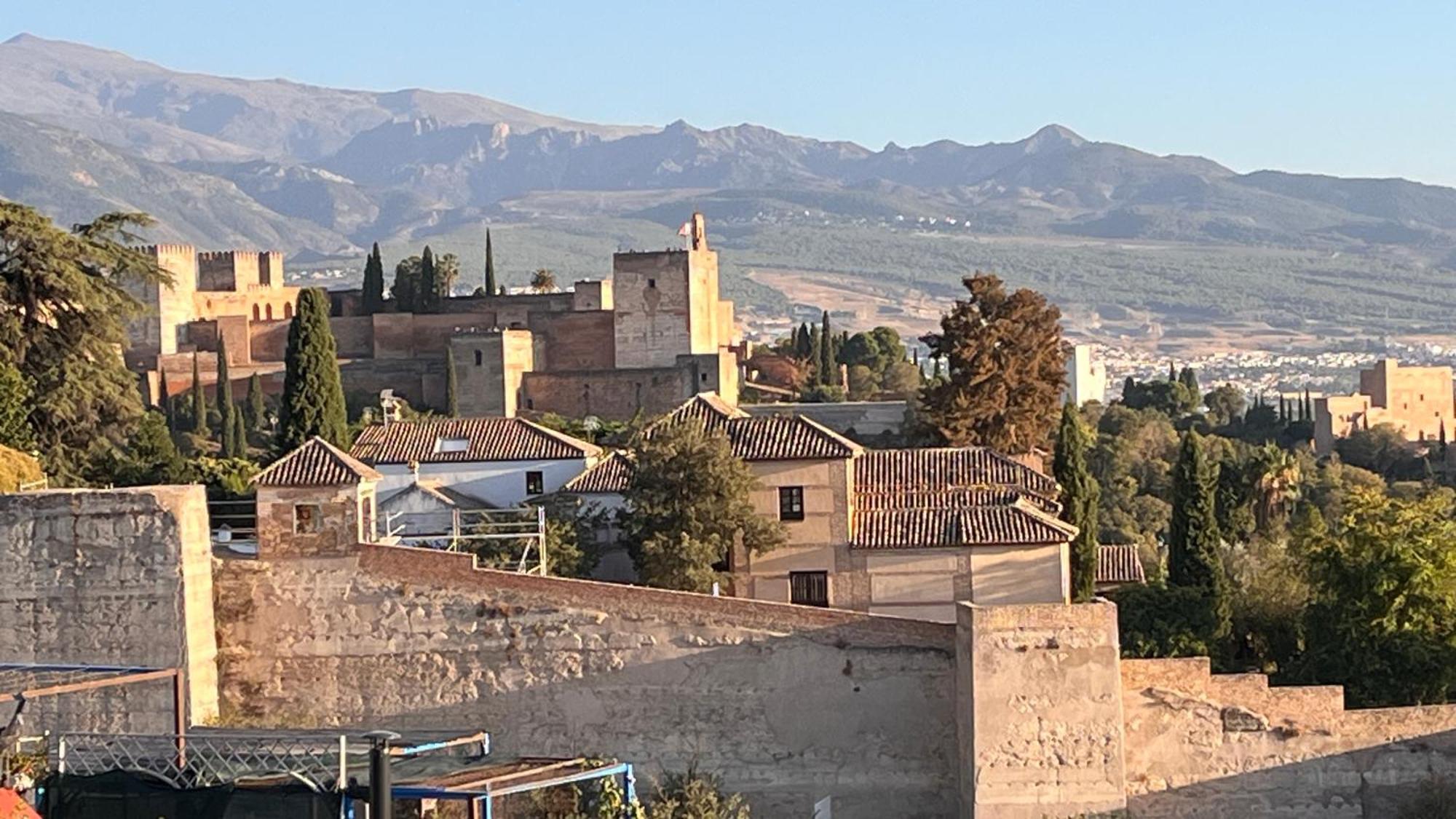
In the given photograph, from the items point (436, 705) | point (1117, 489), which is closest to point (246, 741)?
point (436, 705)

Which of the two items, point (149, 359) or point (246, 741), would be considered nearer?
point (246, 741)

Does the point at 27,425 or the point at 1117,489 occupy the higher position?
the point at 27,425

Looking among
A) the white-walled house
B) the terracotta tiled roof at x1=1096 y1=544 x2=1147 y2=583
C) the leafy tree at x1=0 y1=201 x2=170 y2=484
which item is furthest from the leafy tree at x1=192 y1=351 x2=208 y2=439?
the terracotta tiled roof at x1=1096 y1=544 x2=1147 y2=583

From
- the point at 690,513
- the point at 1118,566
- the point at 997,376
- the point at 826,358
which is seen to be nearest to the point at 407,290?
the point at 826,358

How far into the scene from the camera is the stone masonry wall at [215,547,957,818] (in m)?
25.7

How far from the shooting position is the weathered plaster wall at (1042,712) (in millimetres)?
24594

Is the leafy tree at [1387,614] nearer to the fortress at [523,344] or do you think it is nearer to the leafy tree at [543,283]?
the fortress at [523,344]

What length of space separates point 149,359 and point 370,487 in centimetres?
4378

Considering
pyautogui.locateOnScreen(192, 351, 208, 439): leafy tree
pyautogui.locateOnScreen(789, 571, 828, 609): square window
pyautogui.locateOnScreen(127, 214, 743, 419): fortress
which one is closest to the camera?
pyautogui.locateOnScreen(789, 571, 828, 609): square window

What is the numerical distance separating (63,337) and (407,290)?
3892cm

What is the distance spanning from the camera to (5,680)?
83.8 ft

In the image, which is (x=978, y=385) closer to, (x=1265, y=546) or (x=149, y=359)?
(x=1265, y=546)

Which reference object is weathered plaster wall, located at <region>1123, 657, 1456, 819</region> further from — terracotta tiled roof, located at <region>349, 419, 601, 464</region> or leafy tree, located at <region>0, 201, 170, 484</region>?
leafy tree, located at <region>0, 201, 170, 484</region>

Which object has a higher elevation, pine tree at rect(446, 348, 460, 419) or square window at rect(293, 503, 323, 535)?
square window at rect(293, 503, 323, 535)
